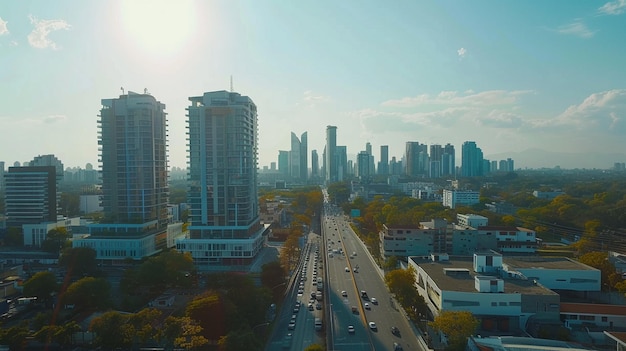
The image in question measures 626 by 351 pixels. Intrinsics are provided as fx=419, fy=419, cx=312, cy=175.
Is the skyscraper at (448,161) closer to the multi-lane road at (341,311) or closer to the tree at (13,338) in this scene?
the multi-lane road at (341,311)

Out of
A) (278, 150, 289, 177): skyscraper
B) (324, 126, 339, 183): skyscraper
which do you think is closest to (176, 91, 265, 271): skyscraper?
(324, 126, 339, 183): skyscraper

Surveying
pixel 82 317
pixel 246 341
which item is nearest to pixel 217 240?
pixel 82 317

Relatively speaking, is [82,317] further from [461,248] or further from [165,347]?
[461,248]

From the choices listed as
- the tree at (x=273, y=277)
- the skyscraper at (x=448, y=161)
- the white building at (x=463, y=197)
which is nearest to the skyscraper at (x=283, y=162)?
the skyscraper at (x=448, y=161)

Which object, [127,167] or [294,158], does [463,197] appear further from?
[294,158]

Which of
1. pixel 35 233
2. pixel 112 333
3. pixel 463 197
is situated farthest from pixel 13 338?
pixel 463 197

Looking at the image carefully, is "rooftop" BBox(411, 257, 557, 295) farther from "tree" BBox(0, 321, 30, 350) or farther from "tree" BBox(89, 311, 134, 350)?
"tree" BBox(0, 321, 30, 350)
